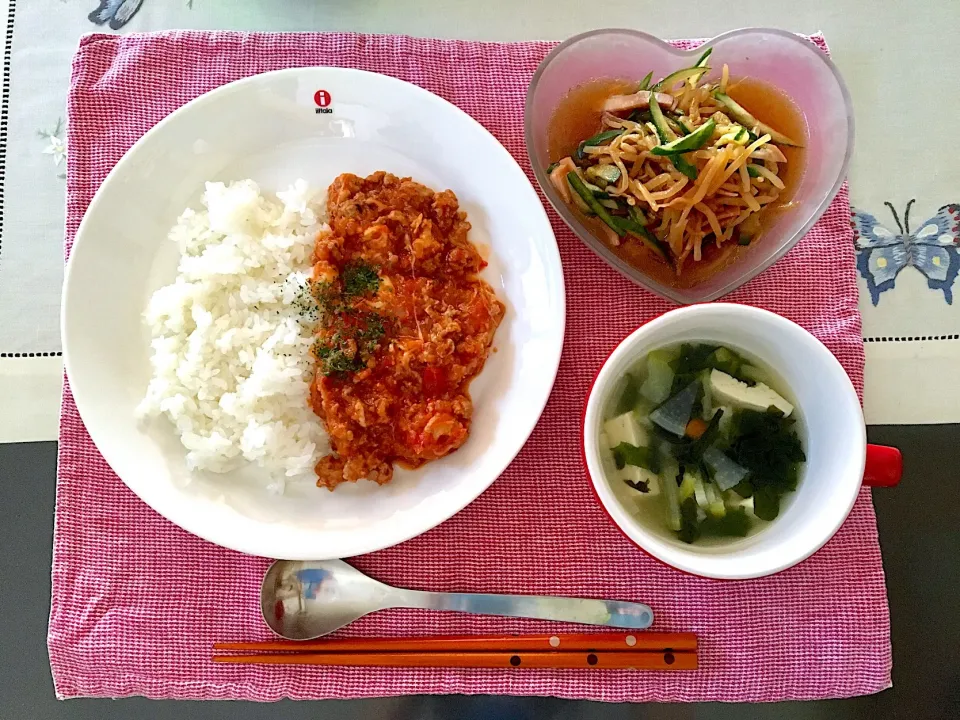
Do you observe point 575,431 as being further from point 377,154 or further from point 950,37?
point 950,37

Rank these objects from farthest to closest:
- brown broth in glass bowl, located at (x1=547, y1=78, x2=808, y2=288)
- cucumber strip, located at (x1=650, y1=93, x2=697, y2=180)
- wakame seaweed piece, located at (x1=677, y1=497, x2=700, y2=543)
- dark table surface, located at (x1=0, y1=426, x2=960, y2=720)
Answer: dark table surface, located at (x1=0, y1=426, x2=960, y2=720), brown broth in glass bowl, located at (x1=547, y1=78, x2=808, y2=288), cucumber strip, located at (x1=650, y1=93, x2=697, y2=180), wakame seaweed piece, located at (x1=677, y1=497, x2=700, y2=543)

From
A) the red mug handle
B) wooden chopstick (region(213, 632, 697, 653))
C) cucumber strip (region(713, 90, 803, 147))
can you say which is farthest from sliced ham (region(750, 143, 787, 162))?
wooden chopstick (region(213, 632, 697, 653))

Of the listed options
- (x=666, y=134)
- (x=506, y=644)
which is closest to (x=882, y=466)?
(x=666, y=134)

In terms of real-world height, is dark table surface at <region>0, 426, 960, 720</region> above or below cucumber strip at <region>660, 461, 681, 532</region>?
below

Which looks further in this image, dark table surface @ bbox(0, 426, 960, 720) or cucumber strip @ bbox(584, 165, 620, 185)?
dark table surface @ bbox(0, 426, 960, 720)

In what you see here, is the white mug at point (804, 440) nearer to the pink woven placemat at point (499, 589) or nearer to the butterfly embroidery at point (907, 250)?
the pink woven placemat at point (499, 589)

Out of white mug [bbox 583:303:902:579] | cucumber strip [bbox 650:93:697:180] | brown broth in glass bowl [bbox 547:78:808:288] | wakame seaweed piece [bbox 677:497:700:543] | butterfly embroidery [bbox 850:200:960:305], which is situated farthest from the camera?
butterfly embroidery [bbox 850:200:960:305]

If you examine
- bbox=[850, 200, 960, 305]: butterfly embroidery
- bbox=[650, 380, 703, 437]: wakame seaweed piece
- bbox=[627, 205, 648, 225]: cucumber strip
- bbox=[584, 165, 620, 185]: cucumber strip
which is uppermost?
bbox=[584, 165, 620, 185]: cucumber strip

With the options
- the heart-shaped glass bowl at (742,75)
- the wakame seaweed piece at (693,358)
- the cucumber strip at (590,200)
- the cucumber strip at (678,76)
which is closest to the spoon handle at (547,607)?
the wakame seaweed piece at (693,358)

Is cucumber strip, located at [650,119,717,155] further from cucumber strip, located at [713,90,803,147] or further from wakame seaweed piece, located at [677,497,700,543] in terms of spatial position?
wakame seaweed piece, located at [677,497,700,543]
